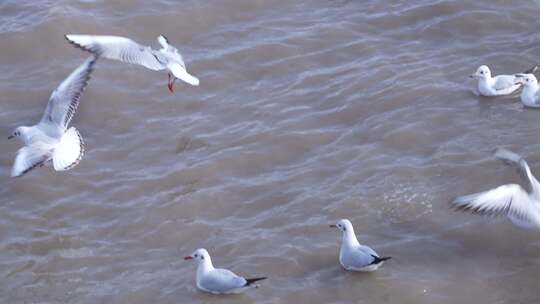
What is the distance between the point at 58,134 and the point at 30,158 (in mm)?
Result: 476

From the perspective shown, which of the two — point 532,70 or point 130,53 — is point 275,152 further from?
point 532,70

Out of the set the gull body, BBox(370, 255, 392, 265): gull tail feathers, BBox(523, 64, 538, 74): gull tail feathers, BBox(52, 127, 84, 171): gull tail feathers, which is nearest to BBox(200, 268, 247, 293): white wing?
BBox(370, 255, 392, 265): gull tail feathers

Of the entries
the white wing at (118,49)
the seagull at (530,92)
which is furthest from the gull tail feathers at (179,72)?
the seagull at (530,92)

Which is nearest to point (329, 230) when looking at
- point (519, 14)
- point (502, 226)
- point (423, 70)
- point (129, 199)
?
point (502, 226)

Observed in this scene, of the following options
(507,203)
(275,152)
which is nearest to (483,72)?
(275,152)

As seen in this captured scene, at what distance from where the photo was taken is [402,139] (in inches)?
399

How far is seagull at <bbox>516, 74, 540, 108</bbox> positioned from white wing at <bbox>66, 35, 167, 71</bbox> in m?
4.10

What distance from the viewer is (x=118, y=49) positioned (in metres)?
10.4

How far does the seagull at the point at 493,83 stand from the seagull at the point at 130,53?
327 cm

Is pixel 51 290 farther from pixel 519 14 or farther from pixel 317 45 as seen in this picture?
pixel 519 14

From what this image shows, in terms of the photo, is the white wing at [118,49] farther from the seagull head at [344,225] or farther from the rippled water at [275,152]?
the seagull head at [344,225]

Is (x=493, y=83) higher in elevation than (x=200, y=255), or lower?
higher

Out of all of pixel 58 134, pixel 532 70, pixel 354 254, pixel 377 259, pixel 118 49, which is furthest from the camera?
pixel 532 70

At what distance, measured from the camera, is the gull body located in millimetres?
10805
